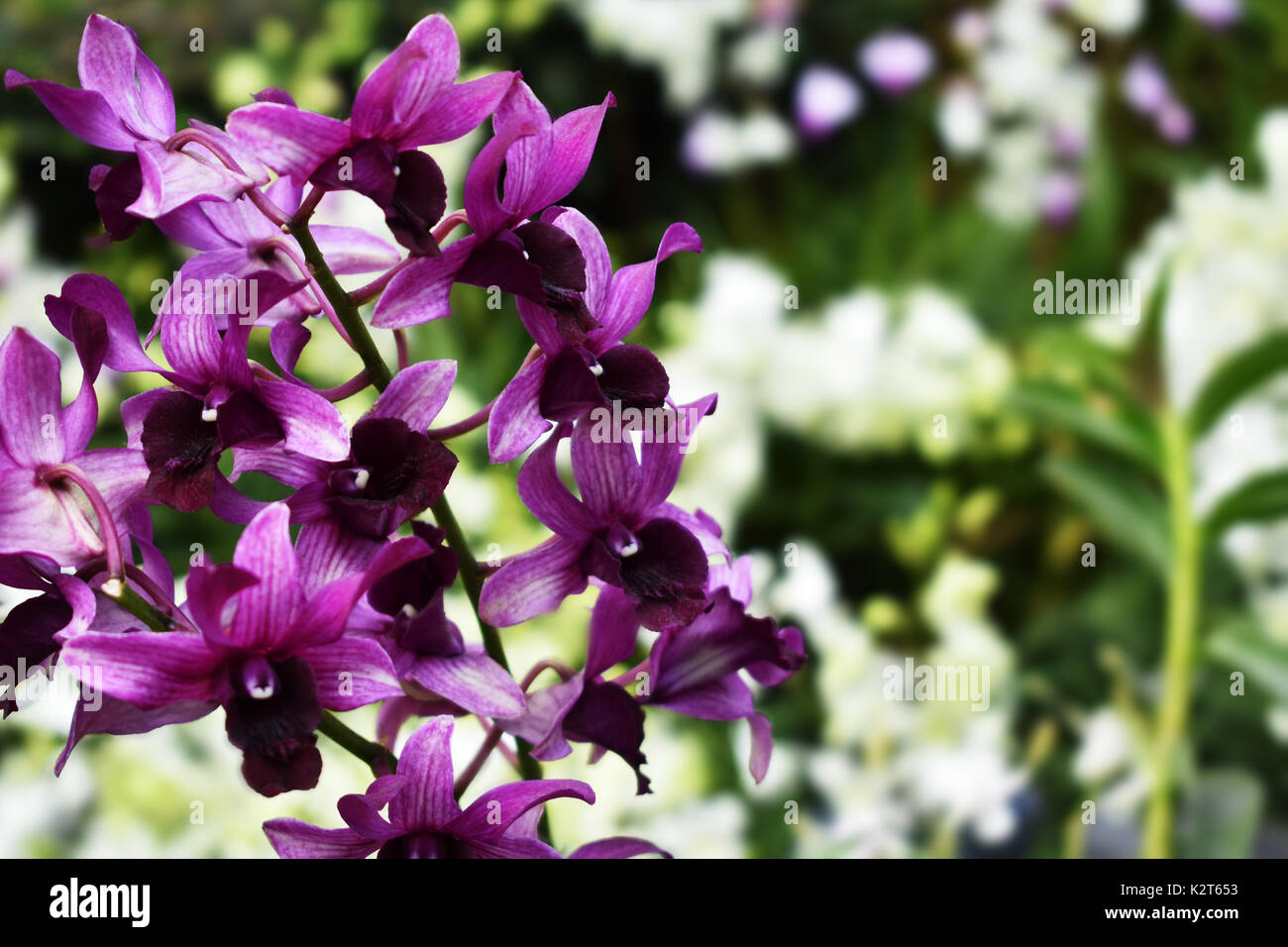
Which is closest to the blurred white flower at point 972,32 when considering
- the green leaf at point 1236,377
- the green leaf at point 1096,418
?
the green leaf at point 1096,418

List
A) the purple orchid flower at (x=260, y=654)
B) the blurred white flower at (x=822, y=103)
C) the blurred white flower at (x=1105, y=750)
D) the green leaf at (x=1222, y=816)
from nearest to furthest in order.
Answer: the purple orchid flower at (x=260, y=654) → the green leaf at (x=1222, y=816) → the blurred white flower at (x=1105, y=750) → the blurred white flower at (x=822, y=103)

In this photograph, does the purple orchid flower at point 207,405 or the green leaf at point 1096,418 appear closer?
the purple orchid flower at point 207,405

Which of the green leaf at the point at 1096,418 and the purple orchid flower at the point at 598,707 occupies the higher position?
the green leaf at the point at 1096,418

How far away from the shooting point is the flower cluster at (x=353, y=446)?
37 centimetres

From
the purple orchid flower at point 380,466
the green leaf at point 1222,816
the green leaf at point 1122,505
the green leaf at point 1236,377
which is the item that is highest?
the green leaf at point 1236,377

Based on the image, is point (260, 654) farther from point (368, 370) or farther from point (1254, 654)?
point (1254, 654)

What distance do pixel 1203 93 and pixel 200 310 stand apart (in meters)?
2.05

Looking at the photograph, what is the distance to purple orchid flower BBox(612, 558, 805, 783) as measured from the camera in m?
0.44

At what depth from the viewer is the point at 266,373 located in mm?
395

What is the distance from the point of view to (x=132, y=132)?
0.41m

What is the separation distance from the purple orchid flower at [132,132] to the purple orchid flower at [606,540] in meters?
0.13

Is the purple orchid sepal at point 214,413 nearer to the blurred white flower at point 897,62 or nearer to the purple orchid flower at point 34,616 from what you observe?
the purple orchid flower at point 34,616
